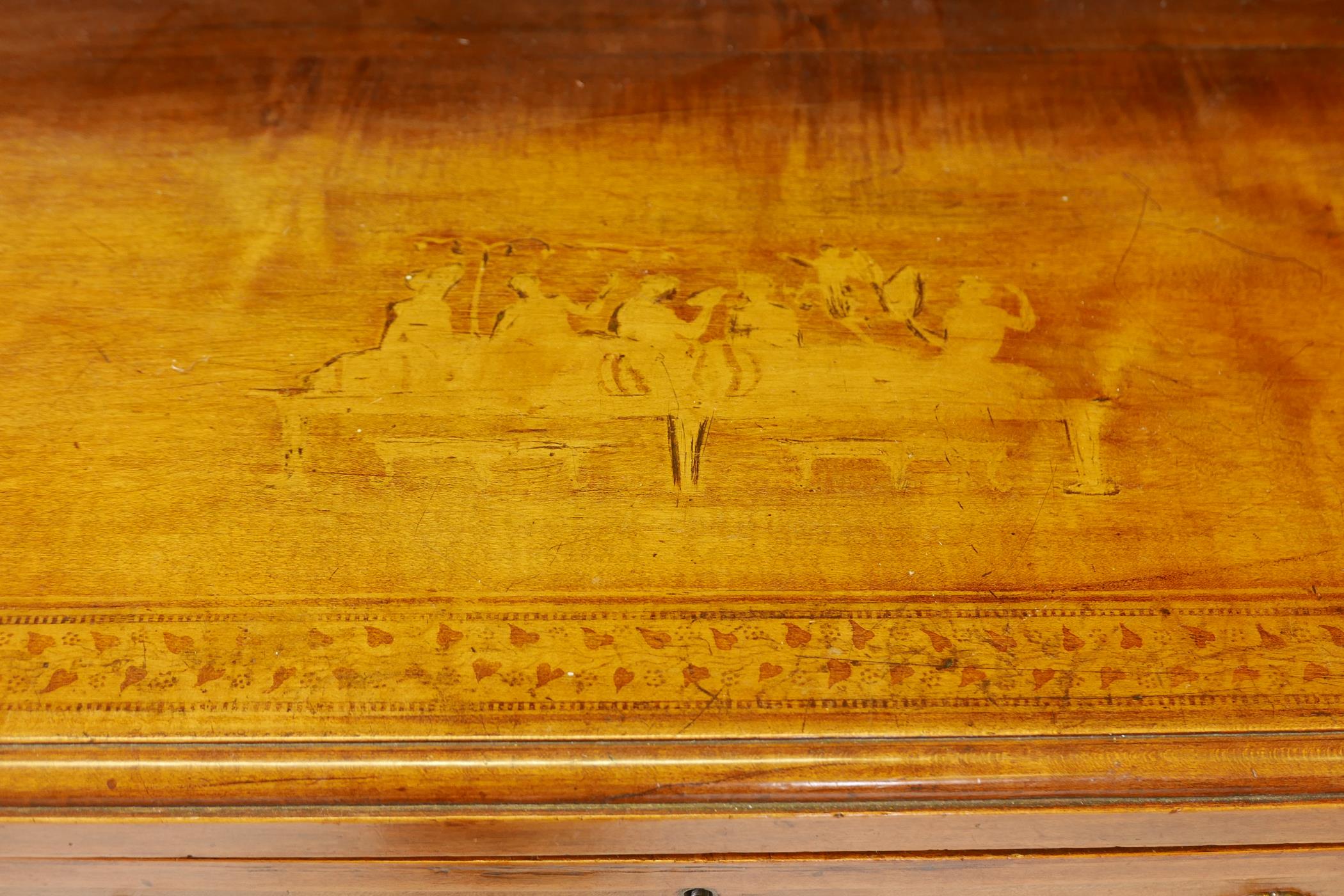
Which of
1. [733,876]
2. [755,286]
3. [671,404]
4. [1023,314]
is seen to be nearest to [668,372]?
[671,404]

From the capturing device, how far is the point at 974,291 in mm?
1131

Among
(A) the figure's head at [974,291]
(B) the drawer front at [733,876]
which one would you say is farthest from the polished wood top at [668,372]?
(B) the drawer front at [733,876]

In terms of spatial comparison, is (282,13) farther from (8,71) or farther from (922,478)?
(922,478)

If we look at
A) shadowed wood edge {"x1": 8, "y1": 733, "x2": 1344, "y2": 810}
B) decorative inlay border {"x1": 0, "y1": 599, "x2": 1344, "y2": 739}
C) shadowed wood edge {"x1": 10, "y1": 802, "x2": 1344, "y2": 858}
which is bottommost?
shadowed wood edge {"x1": 10, "y1": 802, "x2": 1344, "y2": 858}

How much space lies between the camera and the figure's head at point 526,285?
3.67 feet

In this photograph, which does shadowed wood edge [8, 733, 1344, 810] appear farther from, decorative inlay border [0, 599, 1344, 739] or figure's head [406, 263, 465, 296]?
figure's head [406, 263, 465, 296]

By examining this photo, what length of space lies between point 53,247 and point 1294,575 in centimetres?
137

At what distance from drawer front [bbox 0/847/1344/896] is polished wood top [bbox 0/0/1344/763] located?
8.4 inches

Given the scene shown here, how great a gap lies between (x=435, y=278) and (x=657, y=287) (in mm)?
253

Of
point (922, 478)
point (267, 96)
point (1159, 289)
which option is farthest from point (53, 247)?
point (1159, 289)

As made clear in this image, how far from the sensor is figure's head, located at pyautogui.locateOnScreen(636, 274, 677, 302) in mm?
1119

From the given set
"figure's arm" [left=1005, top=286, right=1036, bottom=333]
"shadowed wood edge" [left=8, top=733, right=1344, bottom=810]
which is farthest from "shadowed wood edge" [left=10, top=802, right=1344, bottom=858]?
"figure's arm" [left=1005, top=286, right=1036, bottom=333]

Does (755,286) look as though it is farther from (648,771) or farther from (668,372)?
(648,771)

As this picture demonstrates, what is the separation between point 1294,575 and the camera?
964 mm
